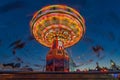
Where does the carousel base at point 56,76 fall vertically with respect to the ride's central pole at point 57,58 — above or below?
below

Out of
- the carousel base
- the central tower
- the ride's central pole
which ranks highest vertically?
the central tower

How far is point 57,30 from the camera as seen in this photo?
3136 centimetres

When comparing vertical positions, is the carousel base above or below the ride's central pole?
below

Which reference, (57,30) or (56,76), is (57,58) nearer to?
(57,30)

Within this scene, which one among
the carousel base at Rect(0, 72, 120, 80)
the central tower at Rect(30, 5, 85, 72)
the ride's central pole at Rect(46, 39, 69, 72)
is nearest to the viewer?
the carousel base at Rect(0, 72, 120, 80)

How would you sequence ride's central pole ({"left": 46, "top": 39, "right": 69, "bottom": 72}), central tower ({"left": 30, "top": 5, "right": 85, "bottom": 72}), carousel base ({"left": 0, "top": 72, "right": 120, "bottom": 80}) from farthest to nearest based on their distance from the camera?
ride's central pole ({"left": 46, "top": 39, "right": 69, "bottom": 72}) → central tower ({"left": 30, "top": 5, "right": 85, "bottom": 72}) → carousel base ({"left": 0, "top": 72, "right": 120, "bottom": 80})

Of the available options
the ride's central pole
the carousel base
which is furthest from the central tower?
the carousel base

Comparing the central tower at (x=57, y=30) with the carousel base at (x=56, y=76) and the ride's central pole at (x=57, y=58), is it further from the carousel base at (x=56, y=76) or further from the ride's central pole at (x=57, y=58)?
the carousel base at (x=56, y=76)

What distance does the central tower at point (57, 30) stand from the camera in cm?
2756

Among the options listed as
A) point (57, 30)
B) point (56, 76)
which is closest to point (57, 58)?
point (57, 30)

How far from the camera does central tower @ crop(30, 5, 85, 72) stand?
2756cm

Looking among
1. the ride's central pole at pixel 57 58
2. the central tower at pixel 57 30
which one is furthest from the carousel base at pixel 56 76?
the ride's central pole at pixel 57 58

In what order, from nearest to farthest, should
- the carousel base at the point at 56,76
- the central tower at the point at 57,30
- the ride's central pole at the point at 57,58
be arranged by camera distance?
the carousel base at the point at 56,76 < the central tower at the point at 57,30 < the ride's central pole at the point at 57,58

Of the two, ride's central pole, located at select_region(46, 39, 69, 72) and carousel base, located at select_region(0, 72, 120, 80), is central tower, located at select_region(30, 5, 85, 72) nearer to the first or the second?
ride's central pole, located at select_region(46, 39, 69, 72)
